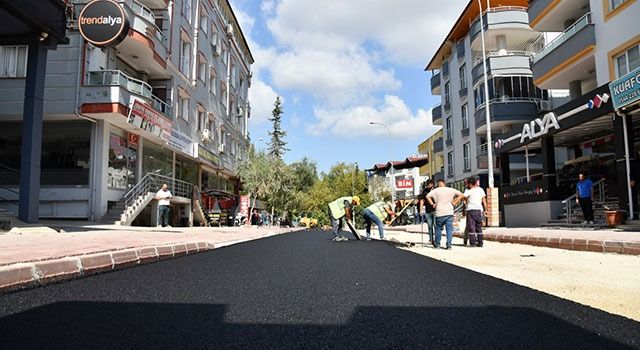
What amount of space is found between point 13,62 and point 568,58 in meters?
21.1

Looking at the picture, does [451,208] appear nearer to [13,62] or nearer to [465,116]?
[13,62]

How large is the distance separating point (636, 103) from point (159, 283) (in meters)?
13.7

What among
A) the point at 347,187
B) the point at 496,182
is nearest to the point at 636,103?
the point at 496,182

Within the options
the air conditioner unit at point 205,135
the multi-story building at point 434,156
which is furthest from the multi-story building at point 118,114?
the multi-story building at point 434,156

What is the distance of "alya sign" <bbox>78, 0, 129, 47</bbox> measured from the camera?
1503 centimetres

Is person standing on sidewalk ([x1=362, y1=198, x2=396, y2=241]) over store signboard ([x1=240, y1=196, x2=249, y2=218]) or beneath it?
beneath

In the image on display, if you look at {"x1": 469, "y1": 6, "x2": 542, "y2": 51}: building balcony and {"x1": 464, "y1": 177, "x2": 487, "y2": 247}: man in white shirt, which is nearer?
→ {"x1": 464, "y1": 177, "x2": 487, "y2": 247}: man in white shirt

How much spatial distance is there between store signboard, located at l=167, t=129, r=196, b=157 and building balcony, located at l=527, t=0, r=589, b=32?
18050 mm

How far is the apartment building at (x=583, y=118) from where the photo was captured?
14.2 m

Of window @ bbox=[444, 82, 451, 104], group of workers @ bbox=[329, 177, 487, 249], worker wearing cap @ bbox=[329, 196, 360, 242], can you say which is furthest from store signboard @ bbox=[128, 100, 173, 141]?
window @ bbox=[444, 82, 451, 104]

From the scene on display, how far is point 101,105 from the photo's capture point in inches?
669

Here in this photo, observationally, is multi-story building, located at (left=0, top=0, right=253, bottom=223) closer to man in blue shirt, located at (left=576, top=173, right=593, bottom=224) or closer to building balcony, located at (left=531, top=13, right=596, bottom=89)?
man in blue shirt, located at (left=576, top=173, right=593, bottom=224)

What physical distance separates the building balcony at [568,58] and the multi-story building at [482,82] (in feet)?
12.2

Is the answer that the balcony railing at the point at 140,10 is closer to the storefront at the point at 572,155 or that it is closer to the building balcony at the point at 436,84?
the storefront at the point at 572,155
